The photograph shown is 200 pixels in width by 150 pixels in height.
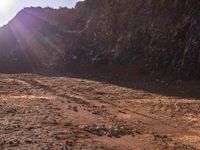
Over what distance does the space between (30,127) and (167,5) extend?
17789 millimetres

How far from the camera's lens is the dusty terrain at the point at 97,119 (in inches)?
388

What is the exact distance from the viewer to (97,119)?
498 inches

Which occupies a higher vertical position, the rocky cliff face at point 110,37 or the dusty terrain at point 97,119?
the rocky cliff face at point 110,37

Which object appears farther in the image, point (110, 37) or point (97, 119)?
point (110, 37)

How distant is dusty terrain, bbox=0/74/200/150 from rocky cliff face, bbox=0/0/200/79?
426cm

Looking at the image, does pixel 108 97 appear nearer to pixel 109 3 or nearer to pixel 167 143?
pixel 167 143

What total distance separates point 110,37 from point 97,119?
19.5 metres

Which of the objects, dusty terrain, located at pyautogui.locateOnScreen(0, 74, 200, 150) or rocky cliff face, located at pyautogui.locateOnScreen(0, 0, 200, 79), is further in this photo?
rocky cliff face, located at pyautogui.locateOnScreen(0, 0, 200, 79)

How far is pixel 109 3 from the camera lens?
34.2 m

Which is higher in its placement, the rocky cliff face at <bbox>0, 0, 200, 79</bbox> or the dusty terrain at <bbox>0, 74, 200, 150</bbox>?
the rocky cliff face at <bbox>0, 0, 200, 79</bbox>

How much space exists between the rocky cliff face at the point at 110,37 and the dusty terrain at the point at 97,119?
4257 mm

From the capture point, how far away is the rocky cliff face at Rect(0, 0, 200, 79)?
2425cm

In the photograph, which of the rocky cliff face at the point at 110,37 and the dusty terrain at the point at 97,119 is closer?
the dusty terrain at the point at 97,119

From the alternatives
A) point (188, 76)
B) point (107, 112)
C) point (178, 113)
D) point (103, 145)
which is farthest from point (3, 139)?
point (188, 76)
